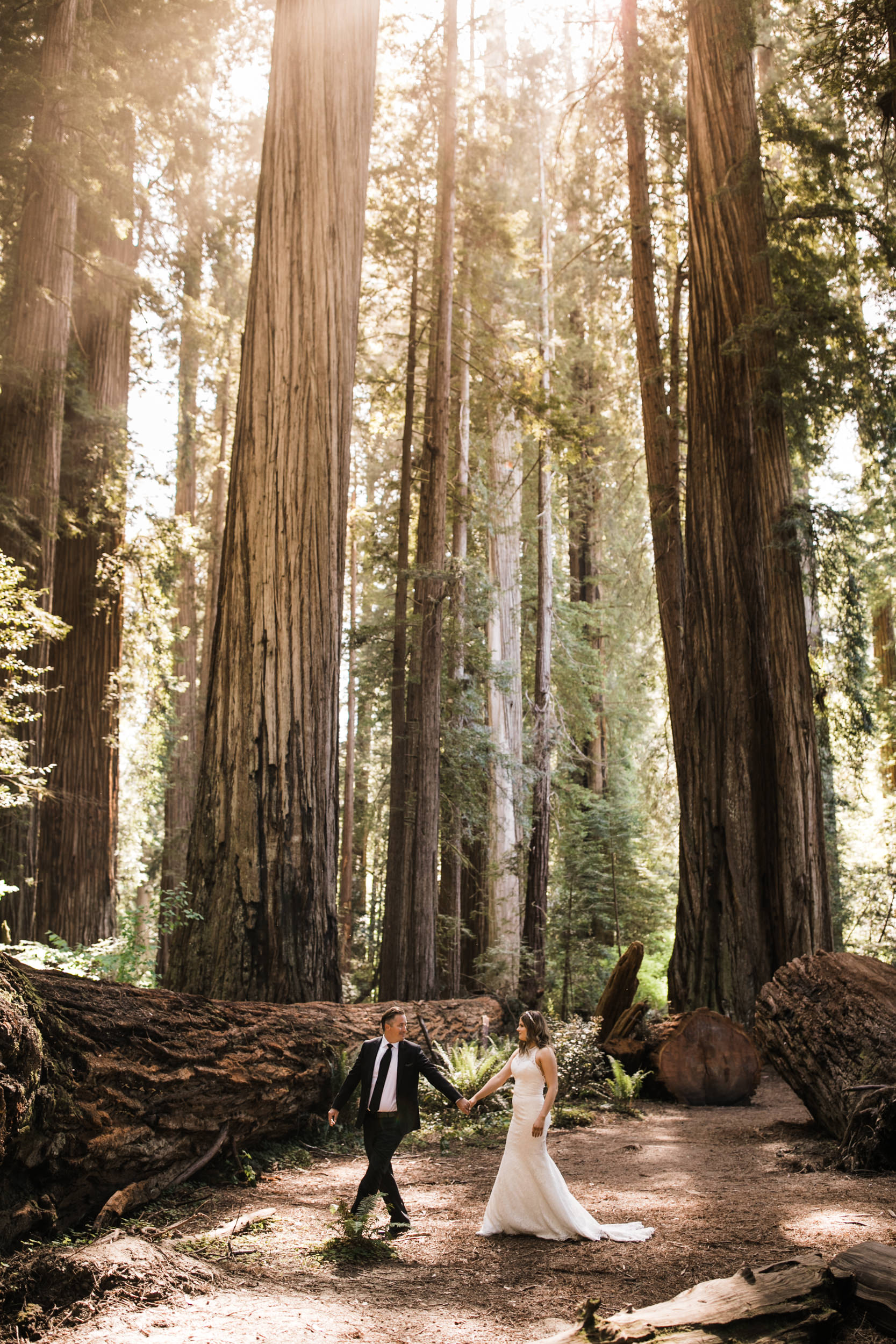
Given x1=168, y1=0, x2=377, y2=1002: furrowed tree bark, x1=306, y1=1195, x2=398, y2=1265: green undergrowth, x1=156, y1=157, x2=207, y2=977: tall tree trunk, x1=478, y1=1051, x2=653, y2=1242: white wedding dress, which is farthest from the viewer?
x1=156, y1=157, x2=207, y2=977: tall tree trunk

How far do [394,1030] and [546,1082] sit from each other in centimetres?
96

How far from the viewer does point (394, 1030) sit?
5.66 metres

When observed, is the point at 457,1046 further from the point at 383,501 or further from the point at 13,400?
the point at 383,501

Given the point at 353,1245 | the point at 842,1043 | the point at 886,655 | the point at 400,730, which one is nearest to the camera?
the point at 353,1245

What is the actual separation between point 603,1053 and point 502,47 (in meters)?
26.9

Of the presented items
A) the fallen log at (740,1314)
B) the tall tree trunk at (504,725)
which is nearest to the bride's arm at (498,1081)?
the fallen log at (740,1314)

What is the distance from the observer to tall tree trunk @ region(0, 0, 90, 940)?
37.1 ft

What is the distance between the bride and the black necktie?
539mm

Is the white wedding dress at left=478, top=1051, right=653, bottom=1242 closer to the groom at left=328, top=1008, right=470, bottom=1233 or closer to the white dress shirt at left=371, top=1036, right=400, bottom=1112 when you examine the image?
the groom at left=328, top=1008, right=470, bottom=1233

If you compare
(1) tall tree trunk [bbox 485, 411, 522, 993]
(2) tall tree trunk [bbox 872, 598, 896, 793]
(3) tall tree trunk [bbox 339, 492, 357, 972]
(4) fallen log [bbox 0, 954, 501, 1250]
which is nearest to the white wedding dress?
(4) fallen log [bbox 0, 954, 501, 1250]

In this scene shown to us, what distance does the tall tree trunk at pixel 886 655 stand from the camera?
2259 centimetres

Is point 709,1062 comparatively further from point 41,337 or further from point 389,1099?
point 41,337

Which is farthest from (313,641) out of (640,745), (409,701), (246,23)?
(640,745)

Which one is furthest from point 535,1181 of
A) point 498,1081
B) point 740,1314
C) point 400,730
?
point 400,730
